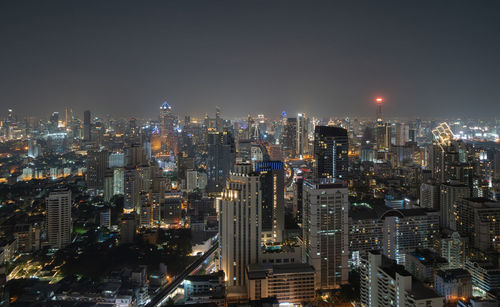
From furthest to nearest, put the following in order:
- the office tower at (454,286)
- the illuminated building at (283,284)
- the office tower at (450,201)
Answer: the office tower at (450,201), the office tower at (454,286), the illuminated building at (283,284)

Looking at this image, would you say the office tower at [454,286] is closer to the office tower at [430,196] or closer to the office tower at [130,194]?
the office tower at [430,196]

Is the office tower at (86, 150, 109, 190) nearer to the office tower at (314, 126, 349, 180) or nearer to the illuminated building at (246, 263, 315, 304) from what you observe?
the office tower at (314, 126, 349, 180)

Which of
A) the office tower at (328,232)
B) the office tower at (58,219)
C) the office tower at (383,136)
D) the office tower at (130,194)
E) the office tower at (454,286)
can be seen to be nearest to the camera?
the office tower at (454,286)

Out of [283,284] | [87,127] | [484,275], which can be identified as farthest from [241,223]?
[87,127]

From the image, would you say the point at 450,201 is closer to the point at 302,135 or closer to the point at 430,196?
the point at 430,196

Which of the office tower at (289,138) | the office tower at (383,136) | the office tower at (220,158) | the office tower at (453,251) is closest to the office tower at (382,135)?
the office tower at (383,136)

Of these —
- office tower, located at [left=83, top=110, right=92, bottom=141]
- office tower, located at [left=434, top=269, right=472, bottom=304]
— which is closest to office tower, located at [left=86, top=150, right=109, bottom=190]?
office tower, located at [left=83, top=110, right=92, bottom=141]

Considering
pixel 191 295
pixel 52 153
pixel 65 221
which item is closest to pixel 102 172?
pixel 52 153
